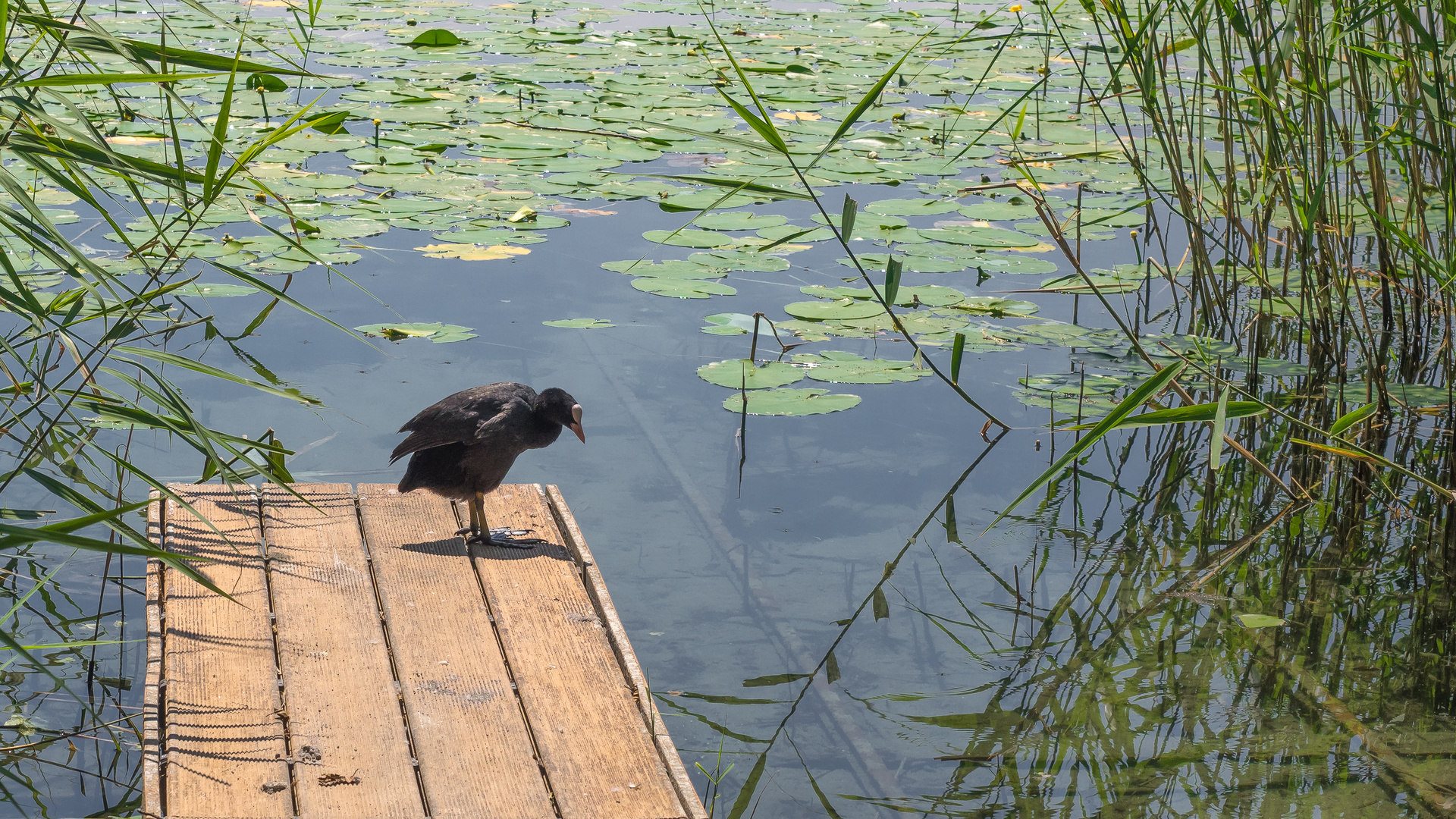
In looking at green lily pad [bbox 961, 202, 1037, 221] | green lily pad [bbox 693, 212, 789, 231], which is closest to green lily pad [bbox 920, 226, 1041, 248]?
green lily pad [bbox 961, 202, 1037, 221]

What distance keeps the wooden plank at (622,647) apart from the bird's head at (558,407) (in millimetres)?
239

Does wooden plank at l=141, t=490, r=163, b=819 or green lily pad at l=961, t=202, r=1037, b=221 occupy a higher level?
green lily pad at l=961, t=202, r=1037, b=221

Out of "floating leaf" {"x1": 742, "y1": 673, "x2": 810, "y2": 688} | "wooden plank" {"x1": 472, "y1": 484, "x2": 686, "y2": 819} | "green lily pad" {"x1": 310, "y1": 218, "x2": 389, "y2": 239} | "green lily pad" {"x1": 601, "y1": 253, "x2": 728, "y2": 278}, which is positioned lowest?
"floating leaf" {"x1": 742, "y1": 673, "x2": 810, "y2": 688}

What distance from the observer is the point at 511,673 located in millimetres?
2516

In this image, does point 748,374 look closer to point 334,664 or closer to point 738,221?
point 738,221

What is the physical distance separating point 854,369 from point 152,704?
103 inches

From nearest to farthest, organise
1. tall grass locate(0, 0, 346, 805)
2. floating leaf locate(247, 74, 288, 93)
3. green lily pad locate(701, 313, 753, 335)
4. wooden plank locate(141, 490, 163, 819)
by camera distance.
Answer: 1. tall grass locate(0, 0, 346, 805)
2. wooden plank locate(141, 490, 163, 819)
3. floating leaf locate(247, 74, 288, 93)
4. green lily pad locate(701, 313, 753, 335)

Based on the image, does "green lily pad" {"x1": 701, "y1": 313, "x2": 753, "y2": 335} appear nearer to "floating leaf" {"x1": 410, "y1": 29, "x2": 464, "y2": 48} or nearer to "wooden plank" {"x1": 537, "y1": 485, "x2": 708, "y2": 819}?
"wooden plank" {"x1": 537, "y1": 485, "x2": 708, "y2": 819}

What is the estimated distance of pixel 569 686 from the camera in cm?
248

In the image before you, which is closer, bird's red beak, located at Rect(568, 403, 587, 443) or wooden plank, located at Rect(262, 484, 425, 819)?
wooden plank, located at Rect(262, 484, 425, 819)

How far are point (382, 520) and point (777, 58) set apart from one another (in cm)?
661

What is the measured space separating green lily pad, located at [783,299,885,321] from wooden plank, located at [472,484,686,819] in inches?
68.8

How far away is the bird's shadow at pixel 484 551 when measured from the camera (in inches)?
120

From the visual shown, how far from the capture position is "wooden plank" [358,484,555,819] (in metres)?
2.12
